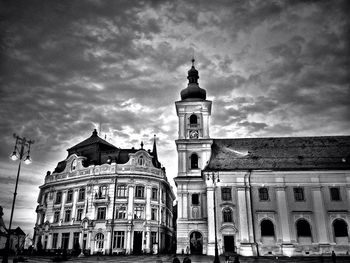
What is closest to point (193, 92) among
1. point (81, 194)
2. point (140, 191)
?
point (140, 191)

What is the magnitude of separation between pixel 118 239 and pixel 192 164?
15629 millimetres

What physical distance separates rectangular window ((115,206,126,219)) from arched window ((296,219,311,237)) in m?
24.4

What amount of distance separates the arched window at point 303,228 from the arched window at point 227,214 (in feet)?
26.4

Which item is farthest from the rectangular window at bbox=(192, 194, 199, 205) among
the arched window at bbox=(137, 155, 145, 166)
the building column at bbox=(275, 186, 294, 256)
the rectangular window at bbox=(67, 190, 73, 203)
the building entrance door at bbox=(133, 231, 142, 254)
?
the rectangular window at bbox=(67, 190, 73, 203)

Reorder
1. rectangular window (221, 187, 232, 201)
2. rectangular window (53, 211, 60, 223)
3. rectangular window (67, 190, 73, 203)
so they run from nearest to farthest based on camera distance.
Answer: rectangular window (221, 187, 232, 201)
rectangular window (67, 190, 73, 203)
rectangular window (53, 211, 60, 223)

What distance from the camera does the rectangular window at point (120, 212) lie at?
47156 mm

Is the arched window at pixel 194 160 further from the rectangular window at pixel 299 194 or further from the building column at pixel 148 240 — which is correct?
the rectangular window at pixel 299 194

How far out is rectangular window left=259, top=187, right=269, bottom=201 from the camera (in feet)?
129

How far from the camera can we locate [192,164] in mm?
44219

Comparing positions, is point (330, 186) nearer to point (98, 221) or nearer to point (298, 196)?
point (298, 196)

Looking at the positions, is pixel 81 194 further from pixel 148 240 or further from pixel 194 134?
pixel 194 134

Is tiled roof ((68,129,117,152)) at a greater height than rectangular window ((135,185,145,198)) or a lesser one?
greater

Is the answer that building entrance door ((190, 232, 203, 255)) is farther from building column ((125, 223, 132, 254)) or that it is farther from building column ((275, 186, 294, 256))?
building column ((125, 223, 132, 254))

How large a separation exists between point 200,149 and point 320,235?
18.1 m
